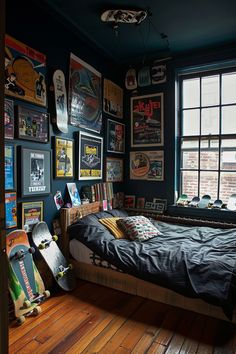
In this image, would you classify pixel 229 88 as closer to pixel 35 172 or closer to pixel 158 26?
pixel 158 26

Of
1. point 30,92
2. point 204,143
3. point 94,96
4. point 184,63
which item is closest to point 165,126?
point 204,143

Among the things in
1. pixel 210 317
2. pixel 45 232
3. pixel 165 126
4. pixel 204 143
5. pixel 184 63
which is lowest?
pixel 210 317

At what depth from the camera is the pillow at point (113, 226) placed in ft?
8.69

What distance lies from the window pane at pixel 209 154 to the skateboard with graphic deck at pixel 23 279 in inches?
96.6

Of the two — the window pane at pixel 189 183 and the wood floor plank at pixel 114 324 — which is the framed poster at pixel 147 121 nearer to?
the window pane at pixel 189 183

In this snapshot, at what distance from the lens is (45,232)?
2.37m

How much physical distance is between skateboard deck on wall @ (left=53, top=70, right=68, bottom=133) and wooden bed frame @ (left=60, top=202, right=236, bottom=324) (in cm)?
91

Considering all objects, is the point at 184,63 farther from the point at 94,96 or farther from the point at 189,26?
the point at 94,96

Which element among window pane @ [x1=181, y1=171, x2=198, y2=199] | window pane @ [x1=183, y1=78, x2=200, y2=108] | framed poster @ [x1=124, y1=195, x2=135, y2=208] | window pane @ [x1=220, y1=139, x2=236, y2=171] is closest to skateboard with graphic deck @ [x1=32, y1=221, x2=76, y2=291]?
framed poster @ [x1=124, y1=195, x2=135, y2=208]

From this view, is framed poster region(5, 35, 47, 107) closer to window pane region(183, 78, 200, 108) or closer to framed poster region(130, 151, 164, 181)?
framed poster region(130, 151, 164, 181)

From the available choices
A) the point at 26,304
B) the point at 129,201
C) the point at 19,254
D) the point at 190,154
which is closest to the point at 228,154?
the point at 190,154

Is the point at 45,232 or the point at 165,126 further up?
the point at 165,126

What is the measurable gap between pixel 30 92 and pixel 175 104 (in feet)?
6.63

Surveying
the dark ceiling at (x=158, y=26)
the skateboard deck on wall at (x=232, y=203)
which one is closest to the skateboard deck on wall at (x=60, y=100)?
the dark ceiling at (x=158, y=26)
